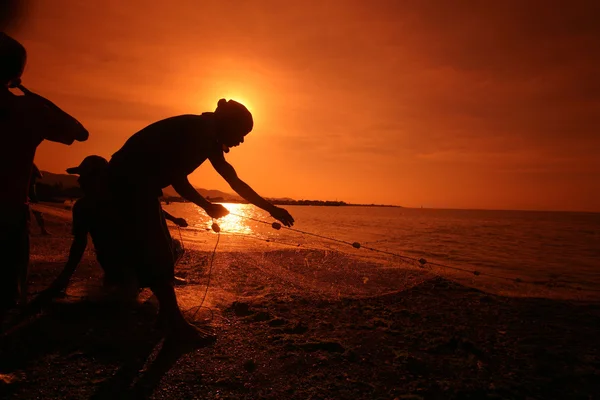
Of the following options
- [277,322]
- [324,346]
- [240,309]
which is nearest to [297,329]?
[277,322]

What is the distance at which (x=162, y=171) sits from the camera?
9.84 ft

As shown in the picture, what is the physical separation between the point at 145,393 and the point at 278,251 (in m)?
8.02

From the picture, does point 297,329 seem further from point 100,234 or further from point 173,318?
point 100,234

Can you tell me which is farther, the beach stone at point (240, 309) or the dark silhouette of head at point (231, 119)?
the beach stone at point (240, 309)

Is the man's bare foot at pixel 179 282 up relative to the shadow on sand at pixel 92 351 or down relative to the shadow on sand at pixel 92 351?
down

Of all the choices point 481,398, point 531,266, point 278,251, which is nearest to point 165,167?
point 481,398

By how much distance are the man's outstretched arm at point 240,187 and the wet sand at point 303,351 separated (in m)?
1.31

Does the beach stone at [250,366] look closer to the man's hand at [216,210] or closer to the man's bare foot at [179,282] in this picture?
the man's hand at [216,210]

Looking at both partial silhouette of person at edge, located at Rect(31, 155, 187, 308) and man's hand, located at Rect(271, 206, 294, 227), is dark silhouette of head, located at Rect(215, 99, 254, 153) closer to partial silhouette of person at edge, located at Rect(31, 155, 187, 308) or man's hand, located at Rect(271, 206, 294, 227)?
man's hand, located at Rect(271, 206, 294, 227)

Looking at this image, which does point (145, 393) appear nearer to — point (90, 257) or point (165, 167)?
point (165, 167)

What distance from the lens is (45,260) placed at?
600 cm

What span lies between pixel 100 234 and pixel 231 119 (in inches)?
101

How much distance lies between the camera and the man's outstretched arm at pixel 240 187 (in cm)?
322

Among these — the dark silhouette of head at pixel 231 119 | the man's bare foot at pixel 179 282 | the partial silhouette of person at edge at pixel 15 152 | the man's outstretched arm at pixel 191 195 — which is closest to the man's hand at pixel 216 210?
the man's outstretched arm at pixel 191 195
